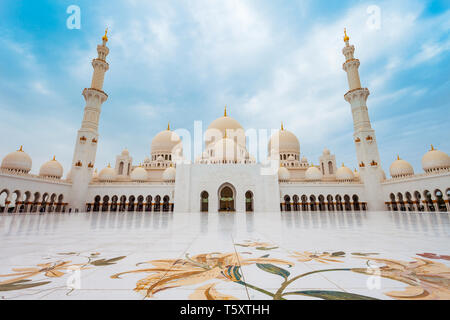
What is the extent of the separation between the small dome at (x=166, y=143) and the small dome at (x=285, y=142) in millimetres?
14829

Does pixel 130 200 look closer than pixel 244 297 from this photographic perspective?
No

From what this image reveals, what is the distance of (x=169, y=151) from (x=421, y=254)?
31892 mm

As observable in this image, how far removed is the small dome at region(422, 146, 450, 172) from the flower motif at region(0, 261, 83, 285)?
26707 millimetres

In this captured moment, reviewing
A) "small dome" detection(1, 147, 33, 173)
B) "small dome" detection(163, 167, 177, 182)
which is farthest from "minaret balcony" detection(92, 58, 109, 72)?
"small dome" detection(163, 167, 177, 182)

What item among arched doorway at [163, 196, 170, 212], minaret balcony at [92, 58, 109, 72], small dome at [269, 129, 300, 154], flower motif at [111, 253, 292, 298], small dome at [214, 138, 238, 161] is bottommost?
flower motif at [111, 253, 292, 298]

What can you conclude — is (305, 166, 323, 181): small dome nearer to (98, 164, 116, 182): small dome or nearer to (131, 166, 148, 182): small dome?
(131, 166, 148, 182): small dome

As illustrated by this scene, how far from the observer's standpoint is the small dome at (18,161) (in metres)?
18.6

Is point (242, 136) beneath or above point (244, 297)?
above

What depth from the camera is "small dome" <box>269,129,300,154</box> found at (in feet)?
105
